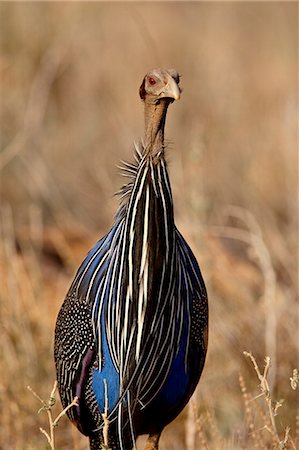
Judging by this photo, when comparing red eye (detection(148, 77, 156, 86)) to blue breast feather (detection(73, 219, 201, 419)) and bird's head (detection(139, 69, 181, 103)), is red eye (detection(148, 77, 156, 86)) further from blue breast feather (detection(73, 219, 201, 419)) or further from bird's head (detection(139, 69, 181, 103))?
blue breast feather (detection(73, 219, 201, 419))

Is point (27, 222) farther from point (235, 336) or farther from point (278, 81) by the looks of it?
point (278, 81)

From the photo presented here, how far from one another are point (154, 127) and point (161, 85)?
0.14 meters

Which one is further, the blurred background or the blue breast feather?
the blurred background

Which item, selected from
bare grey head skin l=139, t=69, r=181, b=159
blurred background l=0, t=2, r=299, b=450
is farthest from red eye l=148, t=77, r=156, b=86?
blurred background l=0, t=2, r=299, b=450

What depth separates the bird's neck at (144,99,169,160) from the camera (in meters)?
2.99

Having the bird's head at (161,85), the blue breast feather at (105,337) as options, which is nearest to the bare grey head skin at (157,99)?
the bird's head at (161,85)

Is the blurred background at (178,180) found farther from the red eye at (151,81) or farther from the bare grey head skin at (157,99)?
the red eye at (151,81)

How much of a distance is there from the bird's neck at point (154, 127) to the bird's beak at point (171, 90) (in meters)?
0.07

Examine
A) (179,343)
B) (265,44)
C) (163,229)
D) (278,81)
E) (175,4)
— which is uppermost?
(175,4)

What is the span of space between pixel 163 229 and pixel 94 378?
599 mm

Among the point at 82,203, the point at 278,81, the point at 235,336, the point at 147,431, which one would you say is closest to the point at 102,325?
the point at 147,431

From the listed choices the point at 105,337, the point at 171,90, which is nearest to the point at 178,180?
the point at 105,337

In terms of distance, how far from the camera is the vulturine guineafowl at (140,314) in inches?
119

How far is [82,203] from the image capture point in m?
8.20
